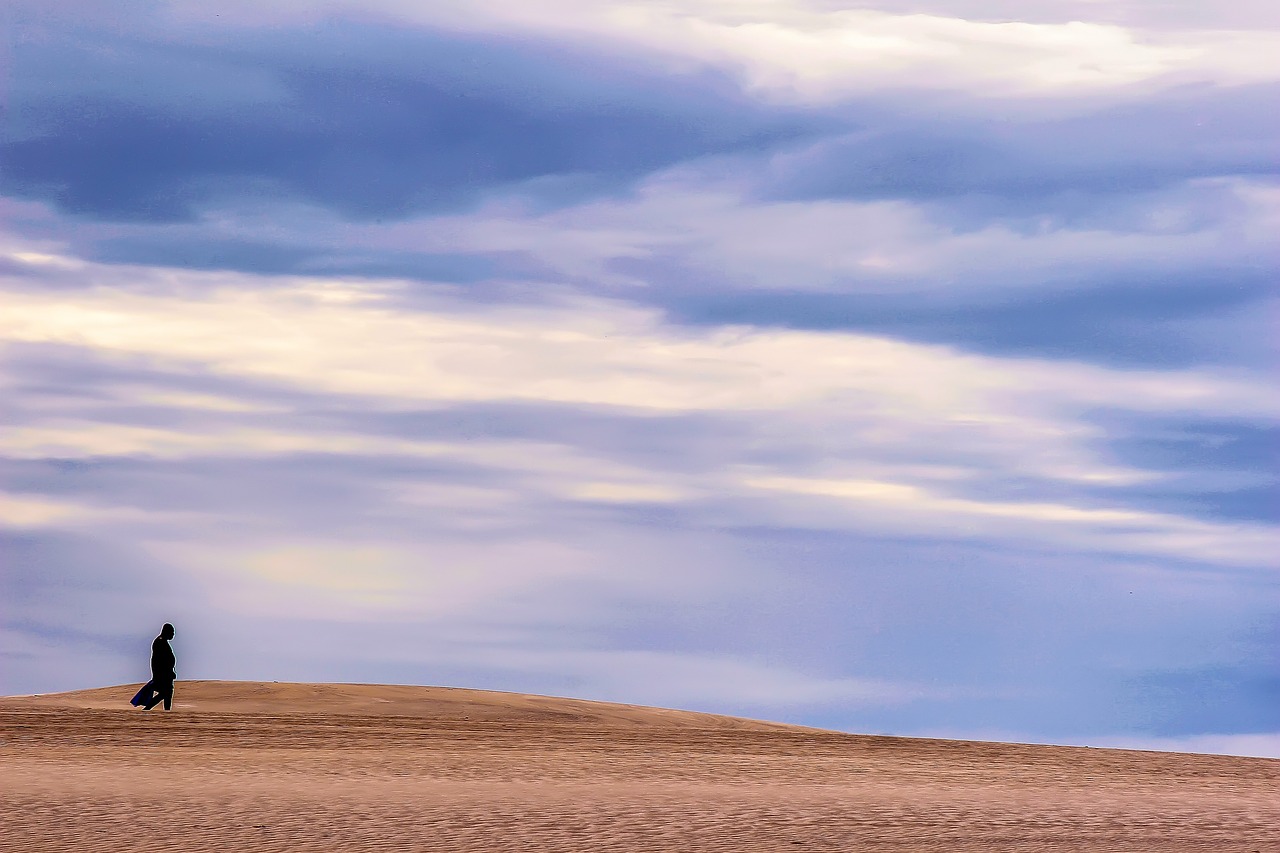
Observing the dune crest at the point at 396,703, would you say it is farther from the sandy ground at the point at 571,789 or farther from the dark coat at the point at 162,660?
the sandy ground at the point at 571,789

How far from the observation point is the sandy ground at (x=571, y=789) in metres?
11.5

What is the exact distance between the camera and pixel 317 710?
25.1 metres

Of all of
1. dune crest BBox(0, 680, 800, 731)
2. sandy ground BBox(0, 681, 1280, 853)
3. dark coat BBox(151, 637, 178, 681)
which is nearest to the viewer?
sandy ground BBox(0, 681, 1280, 853)

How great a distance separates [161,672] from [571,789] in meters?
10.6

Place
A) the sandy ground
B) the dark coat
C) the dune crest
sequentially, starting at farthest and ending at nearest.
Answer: the dune crest < the dark coat < the sandy ground

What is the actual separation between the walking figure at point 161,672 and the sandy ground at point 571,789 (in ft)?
2.35

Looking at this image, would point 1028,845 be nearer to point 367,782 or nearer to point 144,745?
point 367,782

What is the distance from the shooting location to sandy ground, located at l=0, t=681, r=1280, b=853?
454 inches

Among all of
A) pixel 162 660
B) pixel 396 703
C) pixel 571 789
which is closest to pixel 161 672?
pixel 162 660

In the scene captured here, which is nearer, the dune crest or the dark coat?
the dark coat

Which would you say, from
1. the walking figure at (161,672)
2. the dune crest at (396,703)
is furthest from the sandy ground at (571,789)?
the dune crest at (396,703)

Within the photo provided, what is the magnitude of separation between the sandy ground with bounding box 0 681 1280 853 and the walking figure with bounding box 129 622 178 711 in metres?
0.72

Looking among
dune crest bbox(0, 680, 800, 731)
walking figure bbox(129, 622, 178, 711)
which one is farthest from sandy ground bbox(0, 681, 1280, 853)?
dune crest bbox(0, 680, 800, 731)

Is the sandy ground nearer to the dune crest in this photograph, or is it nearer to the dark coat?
the dark coat
